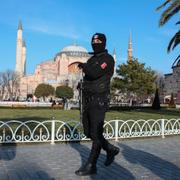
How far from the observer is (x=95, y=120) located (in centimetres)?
577

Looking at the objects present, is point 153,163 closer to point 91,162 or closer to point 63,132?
point 91,162

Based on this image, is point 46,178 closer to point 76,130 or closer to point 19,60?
point 76,130

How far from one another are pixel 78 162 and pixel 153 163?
145 centimetres

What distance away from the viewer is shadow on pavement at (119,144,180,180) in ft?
20.2

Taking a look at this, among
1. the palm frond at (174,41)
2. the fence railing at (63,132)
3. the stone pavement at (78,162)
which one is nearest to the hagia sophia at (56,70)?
the palm frond at (174,41)

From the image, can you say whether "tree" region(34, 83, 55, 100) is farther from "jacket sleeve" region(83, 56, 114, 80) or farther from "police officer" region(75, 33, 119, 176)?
"jacket sleeve" region(83, 56, 114, 80)

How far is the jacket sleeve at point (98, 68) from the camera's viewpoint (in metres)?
5.74

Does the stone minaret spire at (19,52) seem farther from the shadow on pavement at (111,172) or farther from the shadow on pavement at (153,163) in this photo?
the shadow on pavement at (111,172)

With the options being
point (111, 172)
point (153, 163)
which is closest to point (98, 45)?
point (111, 172)

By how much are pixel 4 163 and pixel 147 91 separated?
45.8 metres

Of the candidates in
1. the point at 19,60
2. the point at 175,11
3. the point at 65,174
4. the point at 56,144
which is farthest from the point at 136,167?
the point at 19,60

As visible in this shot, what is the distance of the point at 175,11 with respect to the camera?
65.3 ft

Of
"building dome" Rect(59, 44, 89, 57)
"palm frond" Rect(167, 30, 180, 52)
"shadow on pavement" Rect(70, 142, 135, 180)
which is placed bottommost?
"shadow on pavement" Rect(70, 142, 135, 180)

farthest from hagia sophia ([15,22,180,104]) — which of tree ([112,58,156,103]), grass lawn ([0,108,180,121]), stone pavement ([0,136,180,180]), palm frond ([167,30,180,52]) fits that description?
stone pavement ([0,136,180,180])
